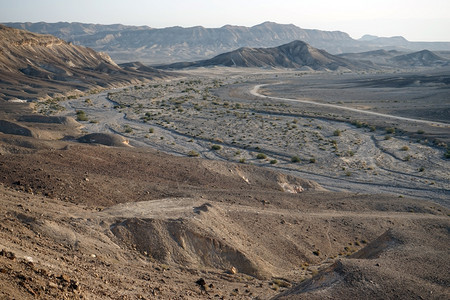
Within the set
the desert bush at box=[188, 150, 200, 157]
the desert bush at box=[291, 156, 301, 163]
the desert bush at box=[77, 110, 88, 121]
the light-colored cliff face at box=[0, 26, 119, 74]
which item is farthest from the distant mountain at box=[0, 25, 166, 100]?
the desert bush at box=[291, 156, 301, 163]

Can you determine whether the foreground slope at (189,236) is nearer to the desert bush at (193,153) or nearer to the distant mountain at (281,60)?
the desert bush at (193,153)

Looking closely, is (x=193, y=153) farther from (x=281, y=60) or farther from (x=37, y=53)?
(x=281, y=60)

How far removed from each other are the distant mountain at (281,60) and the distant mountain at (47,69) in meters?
47.0

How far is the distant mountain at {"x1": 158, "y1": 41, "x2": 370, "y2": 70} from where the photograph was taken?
15539cm

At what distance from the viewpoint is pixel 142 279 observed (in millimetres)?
12680

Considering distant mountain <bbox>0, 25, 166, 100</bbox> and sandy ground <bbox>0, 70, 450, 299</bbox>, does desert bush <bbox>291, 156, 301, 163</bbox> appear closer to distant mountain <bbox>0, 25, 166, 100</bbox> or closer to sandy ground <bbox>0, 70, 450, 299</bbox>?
sandy ground <bbox>0, 70, 450, 299</bbox>

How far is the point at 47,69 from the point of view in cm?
8600

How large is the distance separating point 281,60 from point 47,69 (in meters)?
94.7

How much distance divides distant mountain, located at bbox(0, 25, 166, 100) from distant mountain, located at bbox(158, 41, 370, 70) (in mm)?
46999

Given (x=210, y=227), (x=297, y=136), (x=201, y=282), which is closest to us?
(x=201, y=282)

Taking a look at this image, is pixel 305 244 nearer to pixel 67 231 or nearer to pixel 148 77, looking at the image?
pixel 67 231

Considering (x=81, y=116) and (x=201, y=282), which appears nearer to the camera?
(x=201, y=282)

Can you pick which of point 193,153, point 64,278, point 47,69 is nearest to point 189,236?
point 64,278

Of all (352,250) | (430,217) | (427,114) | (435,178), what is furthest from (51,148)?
(427,114)
